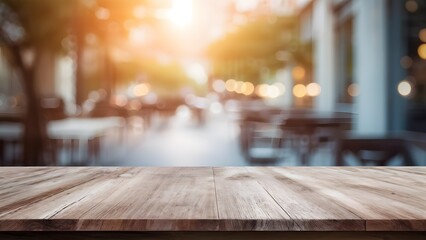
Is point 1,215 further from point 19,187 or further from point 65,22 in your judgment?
point 65,22

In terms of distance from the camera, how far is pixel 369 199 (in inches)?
40.9


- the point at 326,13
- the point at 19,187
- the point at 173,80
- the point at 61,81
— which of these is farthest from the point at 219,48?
the point at 173,80

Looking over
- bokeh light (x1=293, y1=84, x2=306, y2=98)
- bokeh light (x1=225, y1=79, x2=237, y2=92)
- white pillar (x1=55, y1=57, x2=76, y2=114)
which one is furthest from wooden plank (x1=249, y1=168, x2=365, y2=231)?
bokeh light (x1=225, y1=79, x2=237, y2=92)

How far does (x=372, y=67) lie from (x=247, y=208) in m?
4.40

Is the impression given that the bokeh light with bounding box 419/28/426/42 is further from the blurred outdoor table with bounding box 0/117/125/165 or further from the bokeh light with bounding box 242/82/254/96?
the bokeh light with bounding box 242/82/254/96

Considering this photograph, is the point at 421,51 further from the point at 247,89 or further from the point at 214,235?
the point at 247,89

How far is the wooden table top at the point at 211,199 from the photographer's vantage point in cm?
86

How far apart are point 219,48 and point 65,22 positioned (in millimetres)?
4804

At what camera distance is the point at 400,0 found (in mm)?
4676

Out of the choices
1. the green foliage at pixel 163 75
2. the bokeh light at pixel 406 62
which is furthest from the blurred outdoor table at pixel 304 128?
the green foliage at pixel 163 75

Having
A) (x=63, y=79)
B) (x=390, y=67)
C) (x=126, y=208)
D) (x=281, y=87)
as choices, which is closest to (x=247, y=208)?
(x=126, y=208)

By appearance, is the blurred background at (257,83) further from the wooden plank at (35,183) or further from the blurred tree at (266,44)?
the wooden plank at (35,183)

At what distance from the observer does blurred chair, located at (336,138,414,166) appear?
7.62ft

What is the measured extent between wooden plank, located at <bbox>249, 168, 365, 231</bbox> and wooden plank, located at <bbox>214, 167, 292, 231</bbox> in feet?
0.06
